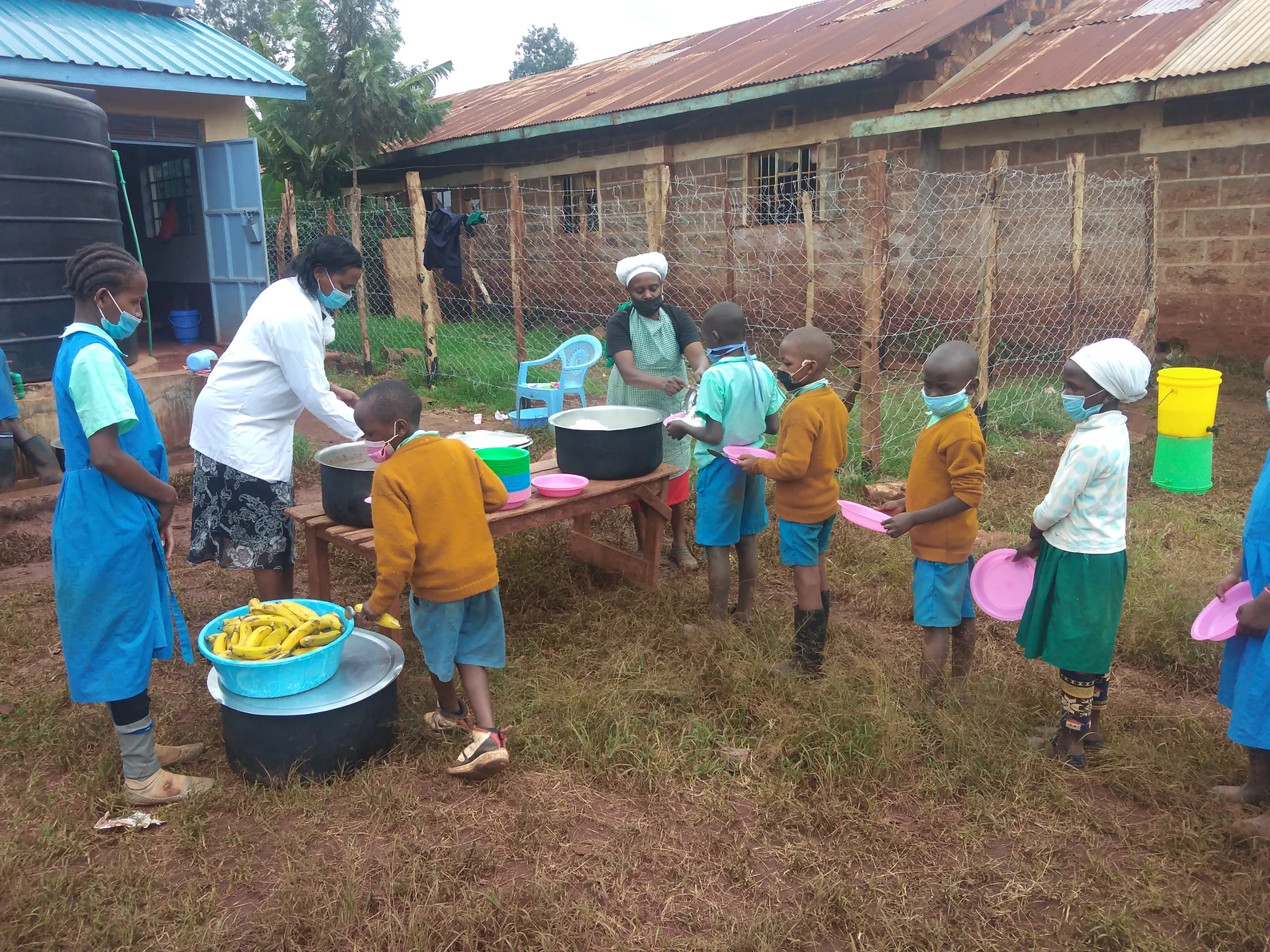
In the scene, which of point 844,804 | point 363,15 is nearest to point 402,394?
point 844,804

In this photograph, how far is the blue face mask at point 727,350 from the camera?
385cm

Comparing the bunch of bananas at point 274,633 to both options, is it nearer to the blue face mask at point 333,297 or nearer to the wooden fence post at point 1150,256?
the blue face mask at point 333,297

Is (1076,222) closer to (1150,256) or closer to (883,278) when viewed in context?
(1150,256)

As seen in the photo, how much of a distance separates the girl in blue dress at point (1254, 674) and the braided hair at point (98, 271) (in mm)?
3366

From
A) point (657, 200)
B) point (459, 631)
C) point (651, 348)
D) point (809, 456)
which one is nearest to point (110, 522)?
point (459, 631)

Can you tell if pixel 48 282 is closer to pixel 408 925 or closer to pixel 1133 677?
pixel 408 925

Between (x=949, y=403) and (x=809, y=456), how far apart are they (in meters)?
0.57

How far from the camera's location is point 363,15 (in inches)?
607

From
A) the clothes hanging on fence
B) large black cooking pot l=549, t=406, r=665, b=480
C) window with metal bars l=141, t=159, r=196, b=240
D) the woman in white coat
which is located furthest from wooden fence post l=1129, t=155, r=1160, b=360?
window with metal bars l=141, t=159, r=196, b=240

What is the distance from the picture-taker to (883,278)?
22.5 ft

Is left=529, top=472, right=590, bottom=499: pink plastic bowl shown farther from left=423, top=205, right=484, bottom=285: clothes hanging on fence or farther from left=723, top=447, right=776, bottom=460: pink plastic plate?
left=423, top=205, right=484, bottom=285: clothes hanging on fence

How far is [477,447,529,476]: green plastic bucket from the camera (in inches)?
149

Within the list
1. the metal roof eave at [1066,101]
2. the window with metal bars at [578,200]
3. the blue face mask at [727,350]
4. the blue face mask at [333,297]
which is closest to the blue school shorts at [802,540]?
the blue face mask at [727,350]

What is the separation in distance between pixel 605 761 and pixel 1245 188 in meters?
8.62
